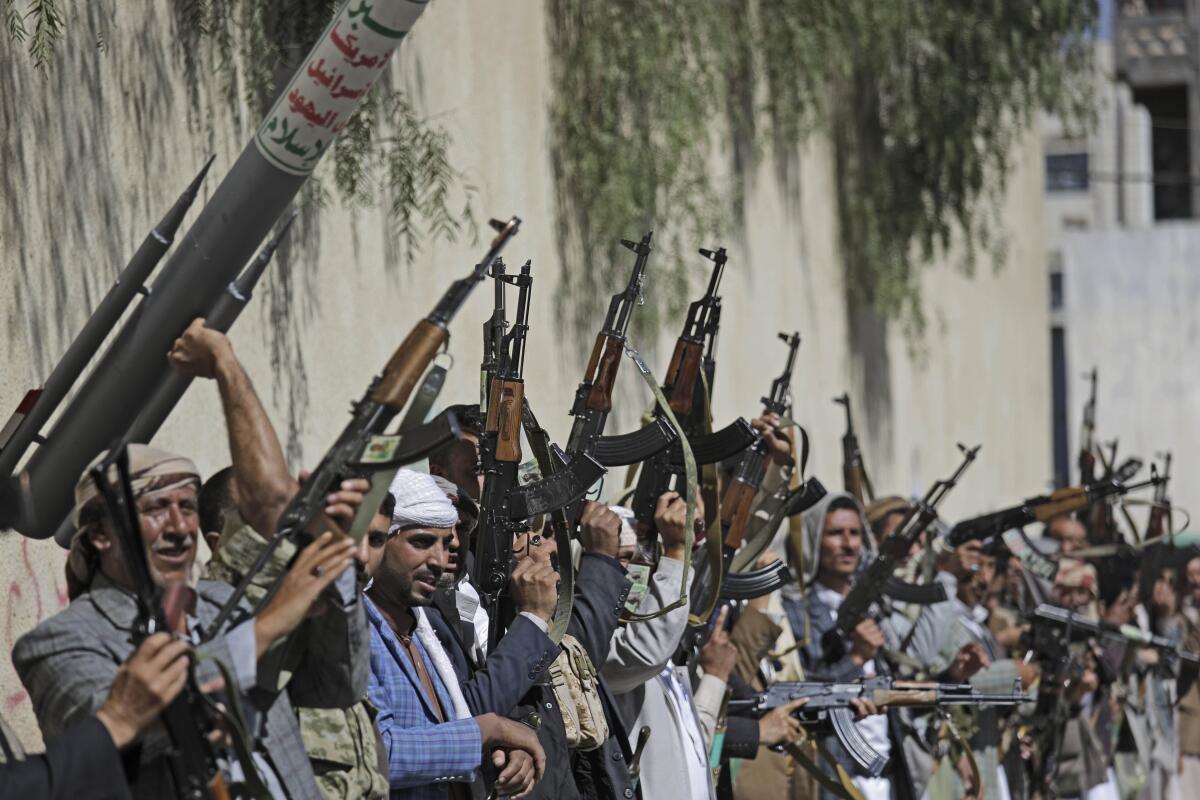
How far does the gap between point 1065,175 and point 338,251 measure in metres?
34.5

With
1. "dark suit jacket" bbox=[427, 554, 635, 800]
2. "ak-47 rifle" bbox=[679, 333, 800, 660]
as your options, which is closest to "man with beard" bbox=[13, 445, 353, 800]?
"dark suit jacket" bbox=[427, 554, 635, 800]

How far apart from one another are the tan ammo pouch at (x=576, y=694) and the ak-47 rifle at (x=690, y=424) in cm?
74

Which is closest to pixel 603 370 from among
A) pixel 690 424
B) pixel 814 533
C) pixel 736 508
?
pixel 690 424

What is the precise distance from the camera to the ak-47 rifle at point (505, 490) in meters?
4.55

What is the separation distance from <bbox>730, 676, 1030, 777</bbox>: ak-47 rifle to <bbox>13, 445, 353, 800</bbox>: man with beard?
311cm

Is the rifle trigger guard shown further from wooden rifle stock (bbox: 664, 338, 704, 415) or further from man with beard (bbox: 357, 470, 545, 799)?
wooden rifle stock (bbox: 664, 338, 704, 415)

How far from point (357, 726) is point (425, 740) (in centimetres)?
28

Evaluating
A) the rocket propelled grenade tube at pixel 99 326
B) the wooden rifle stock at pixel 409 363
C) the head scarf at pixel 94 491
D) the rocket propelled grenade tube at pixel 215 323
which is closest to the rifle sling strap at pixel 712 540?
the rocket propelled grenade tube at pixel 215 323

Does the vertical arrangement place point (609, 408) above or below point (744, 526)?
above

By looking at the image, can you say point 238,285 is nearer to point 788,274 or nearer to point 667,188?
point 667,188

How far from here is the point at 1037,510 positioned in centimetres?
865

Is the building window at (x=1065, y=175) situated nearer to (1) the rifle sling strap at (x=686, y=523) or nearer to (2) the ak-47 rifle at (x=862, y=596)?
(2) the ak-47 rifle at (x=862, y=596)

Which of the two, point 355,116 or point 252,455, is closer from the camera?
point 252,455

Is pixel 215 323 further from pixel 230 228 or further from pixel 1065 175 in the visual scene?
pixel 1065 175
